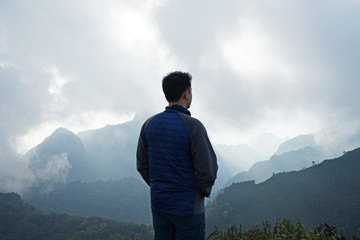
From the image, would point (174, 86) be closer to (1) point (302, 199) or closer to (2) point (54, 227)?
(1) point (302, 199)

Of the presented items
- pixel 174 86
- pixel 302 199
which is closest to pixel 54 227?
pixel 302 199

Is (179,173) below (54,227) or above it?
below

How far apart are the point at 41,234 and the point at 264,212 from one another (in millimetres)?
127840

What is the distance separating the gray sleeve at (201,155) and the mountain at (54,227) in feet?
371

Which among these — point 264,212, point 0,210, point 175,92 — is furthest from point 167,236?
point 0,210

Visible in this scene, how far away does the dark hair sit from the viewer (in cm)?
255

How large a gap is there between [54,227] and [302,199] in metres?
149

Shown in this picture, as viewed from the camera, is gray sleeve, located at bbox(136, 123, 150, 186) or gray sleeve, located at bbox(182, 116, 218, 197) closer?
gray sleeve, located at bbox(182, 116, 218, 197)

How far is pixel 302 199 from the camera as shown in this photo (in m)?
120

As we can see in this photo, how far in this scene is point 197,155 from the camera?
2203mm

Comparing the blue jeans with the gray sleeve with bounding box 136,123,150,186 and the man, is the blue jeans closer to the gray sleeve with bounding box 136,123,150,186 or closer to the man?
the man

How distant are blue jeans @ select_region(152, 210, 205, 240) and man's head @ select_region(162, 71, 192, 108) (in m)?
1.29

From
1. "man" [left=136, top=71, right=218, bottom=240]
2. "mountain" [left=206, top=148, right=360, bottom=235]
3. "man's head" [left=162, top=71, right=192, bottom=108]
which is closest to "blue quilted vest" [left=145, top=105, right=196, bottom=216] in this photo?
"man" [left=136, top=71, right=218, bottom=240]

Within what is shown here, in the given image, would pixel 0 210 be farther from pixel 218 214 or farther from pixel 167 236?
pixel 167 236
